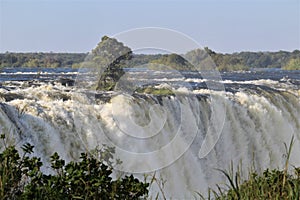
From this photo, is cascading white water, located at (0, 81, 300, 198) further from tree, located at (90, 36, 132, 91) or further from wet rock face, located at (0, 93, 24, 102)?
tree, located at (90, 36, 132, 91)

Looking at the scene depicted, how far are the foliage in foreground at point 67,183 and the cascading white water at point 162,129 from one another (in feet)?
17.1

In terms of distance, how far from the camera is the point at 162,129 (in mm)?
12906

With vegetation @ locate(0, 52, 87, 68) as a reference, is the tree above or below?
above

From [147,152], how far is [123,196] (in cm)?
836


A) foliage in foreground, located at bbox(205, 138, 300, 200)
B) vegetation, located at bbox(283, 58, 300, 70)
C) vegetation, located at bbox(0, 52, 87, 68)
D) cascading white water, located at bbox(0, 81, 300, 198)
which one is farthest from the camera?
vegetation, located at bbox(283, 58, 300, 70)

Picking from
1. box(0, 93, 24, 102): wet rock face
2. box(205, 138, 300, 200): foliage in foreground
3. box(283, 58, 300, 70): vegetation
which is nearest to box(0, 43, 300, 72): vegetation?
box(283, 58, 300, 70): vegetation

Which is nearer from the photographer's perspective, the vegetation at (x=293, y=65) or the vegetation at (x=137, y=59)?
the vegetation at (x=137, y=59)

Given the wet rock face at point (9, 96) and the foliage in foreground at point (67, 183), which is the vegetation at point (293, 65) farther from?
the foliage in foreground at point (67, 183)

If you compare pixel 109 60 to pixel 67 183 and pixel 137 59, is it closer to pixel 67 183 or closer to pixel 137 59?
pixel 137 59

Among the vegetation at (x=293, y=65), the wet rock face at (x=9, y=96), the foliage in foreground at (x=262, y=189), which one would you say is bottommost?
the vegetation at (x=293, y=65)

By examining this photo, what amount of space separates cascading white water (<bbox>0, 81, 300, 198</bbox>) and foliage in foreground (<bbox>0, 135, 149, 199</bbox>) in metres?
5.21

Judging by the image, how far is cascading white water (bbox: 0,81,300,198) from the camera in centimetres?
1075

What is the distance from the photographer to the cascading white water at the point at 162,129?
10.8 meters

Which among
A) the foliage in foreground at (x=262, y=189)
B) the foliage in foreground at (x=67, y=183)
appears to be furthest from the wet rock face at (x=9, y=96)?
the foliage in foreground at (x=262, y=189)
